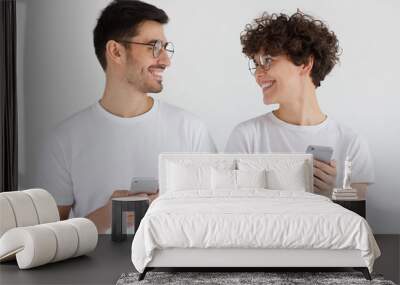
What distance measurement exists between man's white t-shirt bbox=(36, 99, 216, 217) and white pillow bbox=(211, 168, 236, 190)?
74 cm

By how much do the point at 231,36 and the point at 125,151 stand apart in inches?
68.3

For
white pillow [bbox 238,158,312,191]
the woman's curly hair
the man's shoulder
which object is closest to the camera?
white pillow [bbox 238,158,312,191]

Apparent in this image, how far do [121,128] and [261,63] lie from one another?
1.71 metres

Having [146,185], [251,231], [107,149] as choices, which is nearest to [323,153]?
[146,185]

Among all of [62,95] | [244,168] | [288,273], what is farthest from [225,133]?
[288,273]

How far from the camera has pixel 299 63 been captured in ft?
24.4

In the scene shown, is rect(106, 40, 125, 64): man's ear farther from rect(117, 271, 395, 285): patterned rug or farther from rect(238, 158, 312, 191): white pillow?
rect(117, 271, 395, 285): patterned rug

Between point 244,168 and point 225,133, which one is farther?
point 225,133

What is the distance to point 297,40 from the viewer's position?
745 centimetres

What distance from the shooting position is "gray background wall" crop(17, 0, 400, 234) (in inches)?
296

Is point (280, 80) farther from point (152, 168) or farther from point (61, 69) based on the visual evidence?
point (61, 69)

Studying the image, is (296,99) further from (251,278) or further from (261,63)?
(251,278)

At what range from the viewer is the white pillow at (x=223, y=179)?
680 centimetres

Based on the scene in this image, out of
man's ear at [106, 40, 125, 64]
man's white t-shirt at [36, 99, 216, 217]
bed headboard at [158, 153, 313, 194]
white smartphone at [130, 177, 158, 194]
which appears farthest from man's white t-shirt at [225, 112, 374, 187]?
man's ear at [106, 40, 125, 64]
